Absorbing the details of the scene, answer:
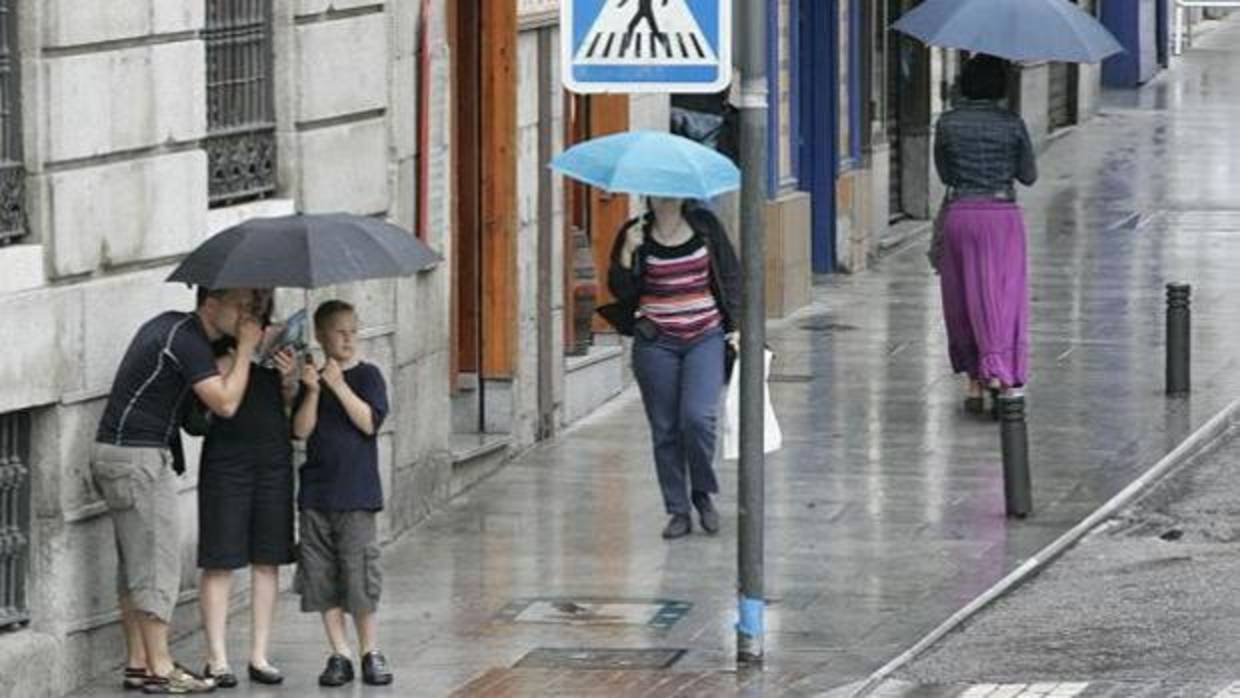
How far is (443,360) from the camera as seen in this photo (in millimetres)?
16812

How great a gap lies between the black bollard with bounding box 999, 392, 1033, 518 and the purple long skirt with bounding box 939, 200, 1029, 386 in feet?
9.50

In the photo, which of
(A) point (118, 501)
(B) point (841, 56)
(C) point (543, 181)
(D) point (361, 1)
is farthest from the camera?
(B) point (841, 56)

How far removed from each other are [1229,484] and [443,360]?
3.92 metres

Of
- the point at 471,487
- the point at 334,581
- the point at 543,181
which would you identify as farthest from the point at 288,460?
the point at 543,181

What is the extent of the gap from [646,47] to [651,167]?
2350 mm

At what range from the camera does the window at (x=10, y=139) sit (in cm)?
1263

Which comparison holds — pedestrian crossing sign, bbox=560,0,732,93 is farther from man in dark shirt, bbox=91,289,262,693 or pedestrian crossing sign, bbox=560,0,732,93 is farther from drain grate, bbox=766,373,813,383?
drain grate, bbox=766,373,813,383

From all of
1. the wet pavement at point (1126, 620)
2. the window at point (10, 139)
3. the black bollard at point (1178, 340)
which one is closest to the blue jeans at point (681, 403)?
the wet pavement at point (1126, 620)

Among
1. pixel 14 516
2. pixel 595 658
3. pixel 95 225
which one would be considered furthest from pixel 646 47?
pixel 14 516

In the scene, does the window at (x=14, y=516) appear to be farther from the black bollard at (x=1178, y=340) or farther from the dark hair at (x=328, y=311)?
the black bollard at (x=1178, y=340)

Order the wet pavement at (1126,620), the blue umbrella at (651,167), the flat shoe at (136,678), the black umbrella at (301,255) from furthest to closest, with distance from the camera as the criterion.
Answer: the blue umbrella at (651,167)
the wet pavement at (1126,620)
the flat shoe at (136,678)
the black umbrella at (301,255)

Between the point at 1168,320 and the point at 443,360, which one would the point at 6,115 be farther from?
the point at 1168,320

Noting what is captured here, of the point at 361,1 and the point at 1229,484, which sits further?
the point at 1229,484

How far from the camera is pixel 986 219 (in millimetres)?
19172
